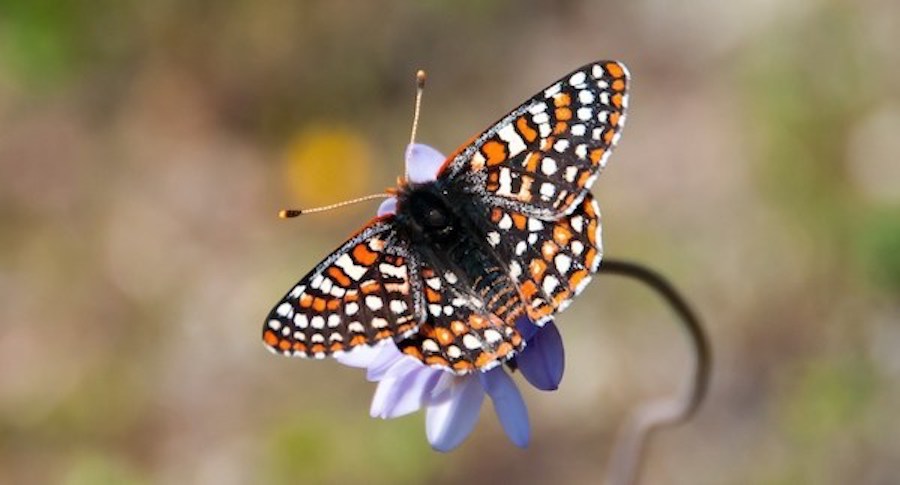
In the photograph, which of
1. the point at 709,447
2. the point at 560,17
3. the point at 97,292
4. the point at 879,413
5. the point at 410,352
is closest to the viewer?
the point at 410,352

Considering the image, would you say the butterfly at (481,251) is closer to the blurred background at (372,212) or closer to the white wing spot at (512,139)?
the white wing spot at (512,139)

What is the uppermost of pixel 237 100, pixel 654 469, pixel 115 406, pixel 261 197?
pixel 237 100

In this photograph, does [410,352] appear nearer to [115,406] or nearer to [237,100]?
[115,406]

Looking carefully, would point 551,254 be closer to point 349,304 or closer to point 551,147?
point 551,147

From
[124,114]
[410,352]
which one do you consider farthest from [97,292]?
[410,352]

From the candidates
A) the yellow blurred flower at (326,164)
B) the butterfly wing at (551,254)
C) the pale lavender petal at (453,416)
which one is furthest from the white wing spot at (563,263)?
the yellow blurred flower at (326,164)

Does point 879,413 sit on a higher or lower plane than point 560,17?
lower

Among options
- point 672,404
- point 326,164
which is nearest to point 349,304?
point 672,404

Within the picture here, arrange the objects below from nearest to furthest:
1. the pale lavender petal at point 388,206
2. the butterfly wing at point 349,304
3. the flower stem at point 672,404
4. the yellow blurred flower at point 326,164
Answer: the butterfly wing at point 349,304, the flower stem at point 672,404, the pale lavender petal at point 388,206, the yellow blurred flower at point 326,164
